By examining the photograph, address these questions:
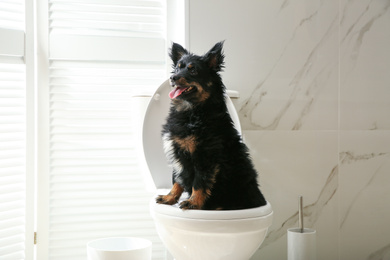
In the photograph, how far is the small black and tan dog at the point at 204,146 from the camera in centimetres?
150

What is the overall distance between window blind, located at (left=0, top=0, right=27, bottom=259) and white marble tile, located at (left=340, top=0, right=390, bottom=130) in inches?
66.8

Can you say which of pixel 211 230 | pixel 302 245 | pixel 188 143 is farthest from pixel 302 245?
pixel 188 143

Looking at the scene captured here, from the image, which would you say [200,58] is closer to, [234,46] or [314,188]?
[234,46]

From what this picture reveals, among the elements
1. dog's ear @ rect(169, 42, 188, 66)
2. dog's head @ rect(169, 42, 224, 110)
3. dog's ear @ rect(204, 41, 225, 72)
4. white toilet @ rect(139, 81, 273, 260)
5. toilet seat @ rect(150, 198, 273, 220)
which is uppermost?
dog's ear @ rect(169, 42, 188, 66)

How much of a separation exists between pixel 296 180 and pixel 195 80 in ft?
3.27

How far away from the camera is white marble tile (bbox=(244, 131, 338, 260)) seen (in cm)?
222

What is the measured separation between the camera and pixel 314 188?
2273 mm

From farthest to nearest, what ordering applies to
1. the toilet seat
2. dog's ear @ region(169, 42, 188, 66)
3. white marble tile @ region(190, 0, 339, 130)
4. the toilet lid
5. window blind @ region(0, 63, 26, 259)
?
white marble tile @ region(190, 0, 339, 130) → window blind @ region(0, 63, 26, 259) → the toilet lid → dog's ear @ region(169, 42, 188, 66) → the toilet seat

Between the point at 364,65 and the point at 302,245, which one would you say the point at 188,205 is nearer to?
the point at 302,245

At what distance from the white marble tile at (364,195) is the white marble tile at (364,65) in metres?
0.09

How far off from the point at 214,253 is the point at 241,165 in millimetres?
333

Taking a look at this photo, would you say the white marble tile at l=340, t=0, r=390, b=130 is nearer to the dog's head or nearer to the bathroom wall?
the bathroom wall

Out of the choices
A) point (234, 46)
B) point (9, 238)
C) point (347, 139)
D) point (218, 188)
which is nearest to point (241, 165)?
point (218, 188)

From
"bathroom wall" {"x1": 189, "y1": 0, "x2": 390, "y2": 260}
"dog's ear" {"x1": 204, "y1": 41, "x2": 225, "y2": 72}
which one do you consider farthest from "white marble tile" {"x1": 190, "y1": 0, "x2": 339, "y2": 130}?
"dog's ear" {"x1": 204, "y1": 41, "x2": 225, "y2": 72}
